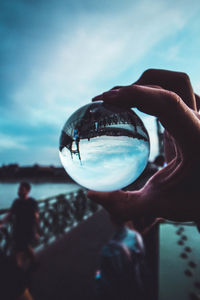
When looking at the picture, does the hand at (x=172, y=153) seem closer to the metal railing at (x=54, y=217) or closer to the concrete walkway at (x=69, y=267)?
the concrete walkway at (x=69, y=267)

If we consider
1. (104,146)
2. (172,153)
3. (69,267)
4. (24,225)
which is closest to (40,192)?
(24,225)

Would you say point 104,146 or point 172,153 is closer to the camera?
point 104,146

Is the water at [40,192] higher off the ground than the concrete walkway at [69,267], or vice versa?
the concrete walkway at [69,267]

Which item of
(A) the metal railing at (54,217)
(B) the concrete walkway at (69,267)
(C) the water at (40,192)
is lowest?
(C) the water at (40,192)

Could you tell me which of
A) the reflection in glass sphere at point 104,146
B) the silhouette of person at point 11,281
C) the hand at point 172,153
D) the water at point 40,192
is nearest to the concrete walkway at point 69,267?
the silhouette of person at point 11,281

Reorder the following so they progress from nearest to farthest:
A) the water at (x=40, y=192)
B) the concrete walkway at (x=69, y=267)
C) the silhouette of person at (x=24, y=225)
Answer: the concrete walkway at (x=69, y=267), the silhouette of person at (x=24, y=225), the water at (x=40, y=192)

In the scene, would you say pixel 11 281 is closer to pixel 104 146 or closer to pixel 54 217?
pixel 104 146
